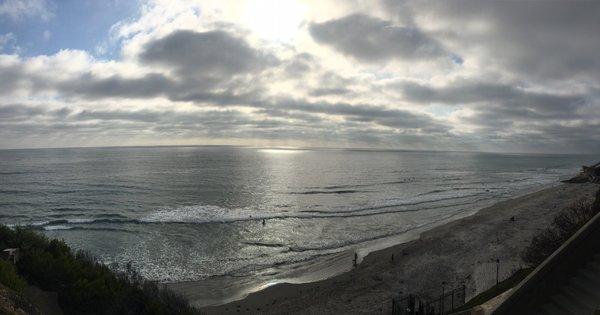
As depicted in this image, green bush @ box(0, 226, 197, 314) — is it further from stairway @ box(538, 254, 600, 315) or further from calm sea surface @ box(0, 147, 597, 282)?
stairway @ box(538, 254, 600, 315)

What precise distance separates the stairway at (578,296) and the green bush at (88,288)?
11798 mm

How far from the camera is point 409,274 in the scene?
22328mm

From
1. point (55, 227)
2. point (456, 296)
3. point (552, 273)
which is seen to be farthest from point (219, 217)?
point (552, 273)

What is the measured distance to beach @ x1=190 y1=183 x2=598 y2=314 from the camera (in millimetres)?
18844

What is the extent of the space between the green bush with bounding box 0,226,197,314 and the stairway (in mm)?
11798

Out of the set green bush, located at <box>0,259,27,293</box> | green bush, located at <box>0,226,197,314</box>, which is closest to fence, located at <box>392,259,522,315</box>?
green bush, located at <box>0,226,197,314</box>

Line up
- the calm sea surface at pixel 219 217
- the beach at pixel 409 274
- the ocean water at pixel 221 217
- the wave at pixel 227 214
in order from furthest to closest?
the wave at pixel 227 214, the calm sea surface at pixel 219 217, the ocean water at pixel 221 217, the beach at pixel 409 274

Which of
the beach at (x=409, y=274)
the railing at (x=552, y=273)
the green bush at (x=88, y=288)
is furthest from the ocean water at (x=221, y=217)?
the railing at (x=552, y=273)

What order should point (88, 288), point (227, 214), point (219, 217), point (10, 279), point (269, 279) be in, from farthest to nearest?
point (227, 214)
point (219, 217)
point (269, 279)
point (88, 288)
point (10, 279)

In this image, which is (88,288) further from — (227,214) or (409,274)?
(227,214)

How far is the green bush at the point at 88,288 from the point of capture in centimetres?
1271

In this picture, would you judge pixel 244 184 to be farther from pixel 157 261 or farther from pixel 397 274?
pixel 397 274

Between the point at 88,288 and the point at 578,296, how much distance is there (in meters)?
14.3

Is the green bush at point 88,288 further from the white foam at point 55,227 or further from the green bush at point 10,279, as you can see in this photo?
the white foam at point 55,227
